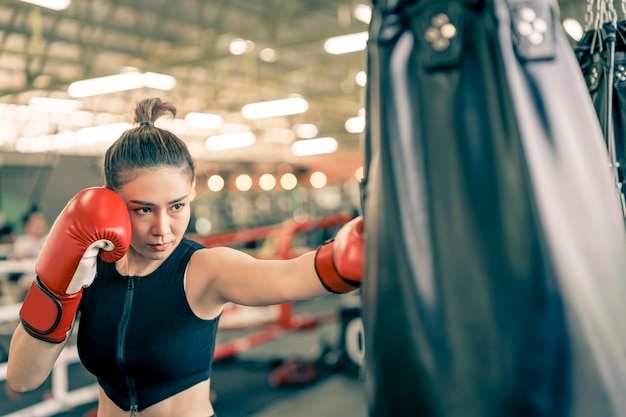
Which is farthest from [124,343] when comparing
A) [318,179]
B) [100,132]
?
[318,179]

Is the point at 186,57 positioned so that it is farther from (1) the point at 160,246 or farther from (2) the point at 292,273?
(2) the point at 292,273

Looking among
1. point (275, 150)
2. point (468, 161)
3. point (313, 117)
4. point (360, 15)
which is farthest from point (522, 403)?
point (275, 150)

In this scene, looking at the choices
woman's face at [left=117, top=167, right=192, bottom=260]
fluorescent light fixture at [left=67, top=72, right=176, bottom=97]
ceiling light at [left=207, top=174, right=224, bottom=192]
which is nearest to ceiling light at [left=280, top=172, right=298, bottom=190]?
ceiling light at [left=207, top=174, right=224, bottom=192]

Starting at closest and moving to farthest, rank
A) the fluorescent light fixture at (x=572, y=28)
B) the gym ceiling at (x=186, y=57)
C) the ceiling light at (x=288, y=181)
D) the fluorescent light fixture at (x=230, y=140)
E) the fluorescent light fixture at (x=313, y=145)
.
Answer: the fluorescent light fixture at (x=572, y=28) → the gym ceiling at (x=186, y=57) → the fluorescent light fixture at (x=230, y=140) → the fluorescent light fixture at (x=313, y=145) → the ceiling light at (x=288, y=181)

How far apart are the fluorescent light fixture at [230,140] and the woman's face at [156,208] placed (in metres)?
13.5

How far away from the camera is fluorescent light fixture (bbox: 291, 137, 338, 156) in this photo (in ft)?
61.9

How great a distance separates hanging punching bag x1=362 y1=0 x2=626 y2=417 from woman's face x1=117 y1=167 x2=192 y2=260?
72 cm

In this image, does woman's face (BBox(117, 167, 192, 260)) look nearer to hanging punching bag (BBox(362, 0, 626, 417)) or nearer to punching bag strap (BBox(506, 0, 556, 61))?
hanging punching bag (BBox(362, 0, 626, 417))

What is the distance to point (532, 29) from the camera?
28.2 inches

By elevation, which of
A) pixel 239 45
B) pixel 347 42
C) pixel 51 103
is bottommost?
pixel 347 42

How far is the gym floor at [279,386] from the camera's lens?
402 centimetres

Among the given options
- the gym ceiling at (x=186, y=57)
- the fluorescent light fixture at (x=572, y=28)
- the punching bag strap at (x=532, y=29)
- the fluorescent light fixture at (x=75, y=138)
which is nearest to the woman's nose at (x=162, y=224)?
the punching bag strap at (x=532, y=29)

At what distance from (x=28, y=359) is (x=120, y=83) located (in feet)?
23.5

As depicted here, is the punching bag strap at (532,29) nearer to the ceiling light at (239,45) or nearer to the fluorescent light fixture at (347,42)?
the fluorescent light fixture at (347,42)
